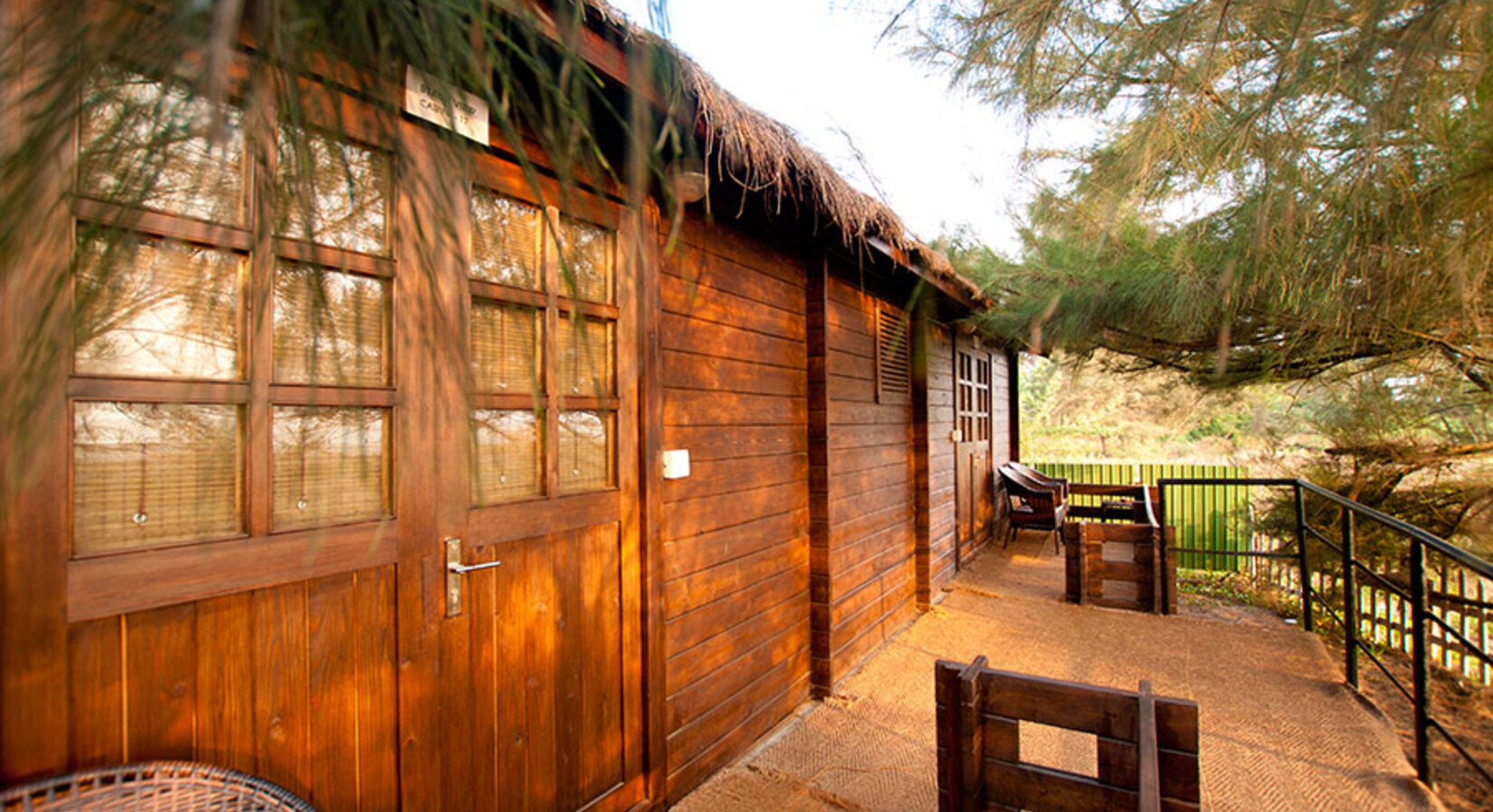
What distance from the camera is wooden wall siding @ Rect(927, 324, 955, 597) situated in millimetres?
4852

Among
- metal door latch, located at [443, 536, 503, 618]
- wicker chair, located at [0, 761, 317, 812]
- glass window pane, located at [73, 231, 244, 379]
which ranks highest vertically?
glass window pane, located at [73, 231, 244, 379]

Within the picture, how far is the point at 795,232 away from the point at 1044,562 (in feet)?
14.8

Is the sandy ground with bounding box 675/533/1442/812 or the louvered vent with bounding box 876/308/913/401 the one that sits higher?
the louvered vent with bounding box 876/308/913/401

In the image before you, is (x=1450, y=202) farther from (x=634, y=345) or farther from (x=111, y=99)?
(x=111, y=99)

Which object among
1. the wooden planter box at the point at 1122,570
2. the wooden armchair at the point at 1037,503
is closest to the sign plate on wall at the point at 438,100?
the wooden planter box at the point at 1122,570

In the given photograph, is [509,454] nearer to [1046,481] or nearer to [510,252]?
[510,252]

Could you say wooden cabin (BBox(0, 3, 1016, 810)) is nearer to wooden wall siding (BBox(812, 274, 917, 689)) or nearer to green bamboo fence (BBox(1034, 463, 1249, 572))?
wooden wall siding (BBox(812, 274, 917, 689))

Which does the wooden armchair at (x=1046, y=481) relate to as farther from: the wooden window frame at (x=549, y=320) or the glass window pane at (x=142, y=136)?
the glass window pane at (x=142, y=136)

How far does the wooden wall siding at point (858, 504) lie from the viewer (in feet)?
10.7

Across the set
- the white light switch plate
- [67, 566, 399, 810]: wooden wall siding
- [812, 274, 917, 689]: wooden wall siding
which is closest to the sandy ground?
[812, 274, 917, 689]: wooden wall siding

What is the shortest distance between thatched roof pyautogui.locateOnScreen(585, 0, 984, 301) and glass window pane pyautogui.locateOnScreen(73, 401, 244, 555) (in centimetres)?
105

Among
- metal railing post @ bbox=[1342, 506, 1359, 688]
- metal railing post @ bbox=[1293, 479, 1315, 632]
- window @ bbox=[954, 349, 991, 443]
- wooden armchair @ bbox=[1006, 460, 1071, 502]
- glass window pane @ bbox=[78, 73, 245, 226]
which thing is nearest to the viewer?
glass window pane @ bbox=[78, 73, 245, 226]

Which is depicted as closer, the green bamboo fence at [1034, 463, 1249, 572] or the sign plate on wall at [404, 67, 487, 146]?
the sign plate on wall at [404, 67, 487, 146]

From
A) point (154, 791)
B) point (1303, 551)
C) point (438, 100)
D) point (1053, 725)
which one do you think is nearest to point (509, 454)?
point (154, 791)
